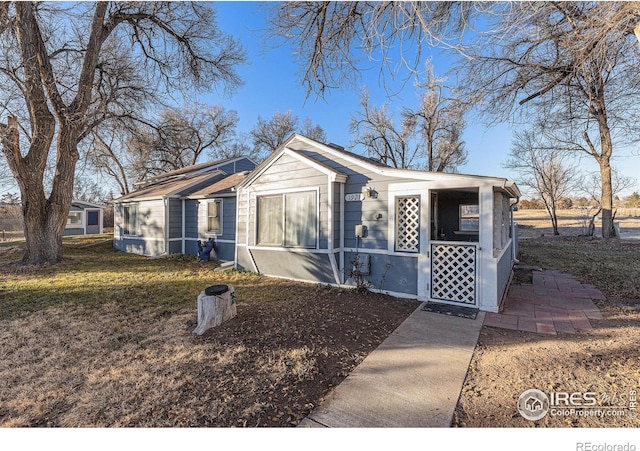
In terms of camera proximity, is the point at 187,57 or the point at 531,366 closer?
the point at 531,366

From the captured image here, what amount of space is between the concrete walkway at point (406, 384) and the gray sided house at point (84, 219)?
27195mm

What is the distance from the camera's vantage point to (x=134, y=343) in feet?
12.0

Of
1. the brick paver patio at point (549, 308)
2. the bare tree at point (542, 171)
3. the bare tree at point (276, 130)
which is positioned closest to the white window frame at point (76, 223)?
the bare tree at point (276, 130)

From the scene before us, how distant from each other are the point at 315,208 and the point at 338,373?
4.06 meters

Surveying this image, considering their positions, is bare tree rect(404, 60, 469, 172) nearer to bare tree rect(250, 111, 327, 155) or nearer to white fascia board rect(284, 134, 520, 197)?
bare tree rect(250, 111, 327, 155)

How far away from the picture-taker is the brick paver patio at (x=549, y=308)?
428cm

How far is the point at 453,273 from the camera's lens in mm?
5301

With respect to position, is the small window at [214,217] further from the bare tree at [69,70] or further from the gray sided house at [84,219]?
the gray sided house at [84,219]

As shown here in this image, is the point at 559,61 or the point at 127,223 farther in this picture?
the point at 127,223

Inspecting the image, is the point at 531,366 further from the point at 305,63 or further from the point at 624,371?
the point at 305,63

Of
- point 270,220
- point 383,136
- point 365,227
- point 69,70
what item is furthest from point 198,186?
point 383,136

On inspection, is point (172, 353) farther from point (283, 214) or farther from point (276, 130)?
point (276, 130)

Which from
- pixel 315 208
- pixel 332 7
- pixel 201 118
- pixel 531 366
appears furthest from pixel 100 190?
pixel 531 366

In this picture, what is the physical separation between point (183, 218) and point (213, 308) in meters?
8.43
